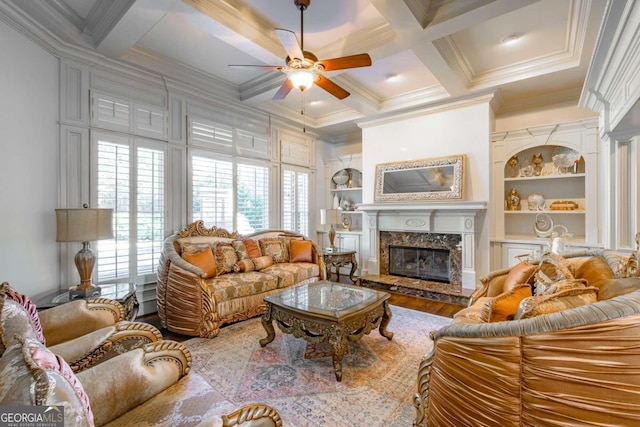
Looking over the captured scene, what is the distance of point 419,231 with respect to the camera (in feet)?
15.8

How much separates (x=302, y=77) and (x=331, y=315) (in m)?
2.11

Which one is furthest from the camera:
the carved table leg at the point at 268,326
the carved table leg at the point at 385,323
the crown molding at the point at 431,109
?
the crown molding at the point at 431,109

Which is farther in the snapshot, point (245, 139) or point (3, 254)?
point (245, 139)

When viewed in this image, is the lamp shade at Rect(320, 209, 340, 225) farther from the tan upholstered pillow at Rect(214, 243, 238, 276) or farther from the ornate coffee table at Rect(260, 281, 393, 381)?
the ornate coffee table at Rect(260, 281, 393, 381)

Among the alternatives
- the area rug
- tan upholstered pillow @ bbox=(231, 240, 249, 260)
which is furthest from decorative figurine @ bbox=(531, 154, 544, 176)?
tan upholstered pillow @ bbox=(231, 240, 249, 260)

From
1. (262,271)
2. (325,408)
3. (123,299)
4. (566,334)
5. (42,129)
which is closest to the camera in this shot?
(566,334)

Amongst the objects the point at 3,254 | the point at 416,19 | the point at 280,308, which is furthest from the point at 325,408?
the point at 416,19

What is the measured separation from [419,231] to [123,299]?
161 inches

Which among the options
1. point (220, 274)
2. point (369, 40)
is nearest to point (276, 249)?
point (220, 274)

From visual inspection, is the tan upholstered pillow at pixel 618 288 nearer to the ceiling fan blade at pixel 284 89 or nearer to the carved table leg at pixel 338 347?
the carved table leg at pixel 338 347

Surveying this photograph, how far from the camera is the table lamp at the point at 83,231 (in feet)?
8.43

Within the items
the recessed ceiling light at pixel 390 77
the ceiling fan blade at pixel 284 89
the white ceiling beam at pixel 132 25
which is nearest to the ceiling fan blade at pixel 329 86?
the ceiling fan blade at pixel 284 89

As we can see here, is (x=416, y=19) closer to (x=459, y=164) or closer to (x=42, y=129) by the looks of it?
(x=459, y=164)

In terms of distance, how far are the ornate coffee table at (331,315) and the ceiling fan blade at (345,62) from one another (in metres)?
2.10
